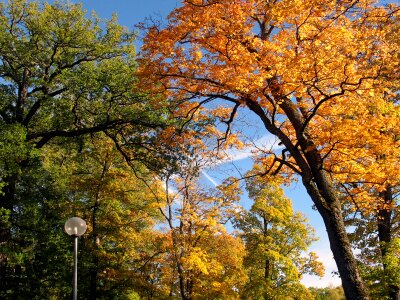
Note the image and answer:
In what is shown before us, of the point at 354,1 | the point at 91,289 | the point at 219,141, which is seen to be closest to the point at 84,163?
the point at 91,289

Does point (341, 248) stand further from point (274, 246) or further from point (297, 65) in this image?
point (274, 246)

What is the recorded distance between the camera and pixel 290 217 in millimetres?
20875

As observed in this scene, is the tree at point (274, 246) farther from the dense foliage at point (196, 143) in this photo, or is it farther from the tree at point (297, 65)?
the tree at point (297, 65)

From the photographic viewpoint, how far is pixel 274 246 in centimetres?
1952

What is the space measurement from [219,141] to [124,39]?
785 centimetres

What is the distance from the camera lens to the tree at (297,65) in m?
6.70

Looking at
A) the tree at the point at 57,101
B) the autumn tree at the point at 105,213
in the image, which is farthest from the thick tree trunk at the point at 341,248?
the autumn tree at the point at 105,213

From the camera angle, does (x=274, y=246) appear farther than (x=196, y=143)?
Yes

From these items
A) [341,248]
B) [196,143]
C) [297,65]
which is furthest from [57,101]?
[341,248]

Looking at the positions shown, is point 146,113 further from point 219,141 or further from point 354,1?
point 354,1

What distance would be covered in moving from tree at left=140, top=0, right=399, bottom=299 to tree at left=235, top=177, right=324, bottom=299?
11.0 metres

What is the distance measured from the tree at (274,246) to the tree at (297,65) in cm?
1100

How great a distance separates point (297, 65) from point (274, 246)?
14274mm

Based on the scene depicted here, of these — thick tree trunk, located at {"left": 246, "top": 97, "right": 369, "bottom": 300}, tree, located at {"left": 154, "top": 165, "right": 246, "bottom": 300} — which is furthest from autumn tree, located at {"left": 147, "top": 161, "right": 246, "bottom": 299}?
thick tree trunk, located at {"left": 246, "top": 97, "right": 369, "bottom": 300}
